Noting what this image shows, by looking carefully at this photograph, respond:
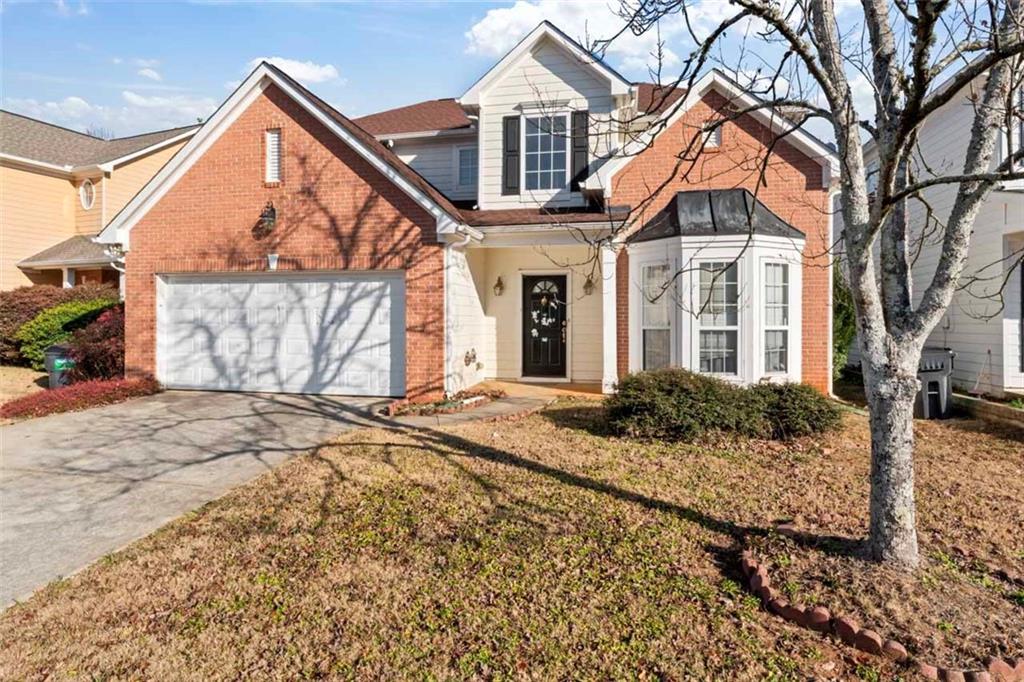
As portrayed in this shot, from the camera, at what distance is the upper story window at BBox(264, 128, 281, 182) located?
38.9ft

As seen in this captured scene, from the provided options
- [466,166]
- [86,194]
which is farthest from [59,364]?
[86,194]

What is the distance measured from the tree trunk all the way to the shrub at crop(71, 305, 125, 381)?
546 inches

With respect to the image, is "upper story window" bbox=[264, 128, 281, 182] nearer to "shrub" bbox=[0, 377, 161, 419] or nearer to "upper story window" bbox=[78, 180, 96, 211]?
"shrub" bbox=[0, 377, 161, 419]

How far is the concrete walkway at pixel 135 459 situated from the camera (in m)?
5.28

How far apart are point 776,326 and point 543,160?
578cm

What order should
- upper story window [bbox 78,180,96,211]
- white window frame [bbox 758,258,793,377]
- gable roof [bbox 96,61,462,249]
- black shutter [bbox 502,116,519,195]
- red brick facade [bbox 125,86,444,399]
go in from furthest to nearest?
1. upper story window [bbox 78,180,96,211]
2. black shutter [bbox 502,116,519,195]
3. red brick facade [bbox 125,86,444,399]
4. gable roof [bbox 96,61,462,249]
5. white window frame [bbox 758,258,793,377]

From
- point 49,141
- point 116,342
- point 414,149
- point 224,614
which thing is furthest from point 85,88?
point 224,614

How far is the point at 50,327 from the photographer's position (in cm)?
1625

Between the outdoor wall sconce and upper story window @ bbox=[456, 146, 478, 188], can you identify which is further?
upper story window @ bbox=[456, 146, 478, 188]

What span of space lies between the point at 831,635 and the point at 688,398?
4.63 metres

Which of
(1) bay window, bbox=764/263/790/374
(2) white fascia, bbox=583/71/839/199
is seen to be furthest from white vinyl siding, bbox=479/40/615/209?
(1) bay window, bbox=764/263/790/374

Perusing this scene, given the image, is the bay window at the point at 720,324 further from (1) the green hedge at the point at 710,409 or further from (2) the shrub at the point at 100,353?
(2) the shrub at the point at 100,353

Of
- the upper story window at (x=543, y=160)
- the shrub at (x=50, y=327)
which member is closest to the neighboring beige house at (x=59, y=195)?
the shrub at (x=50, y=327)

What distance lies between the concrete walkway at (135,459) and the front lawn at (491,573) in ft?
1.51
